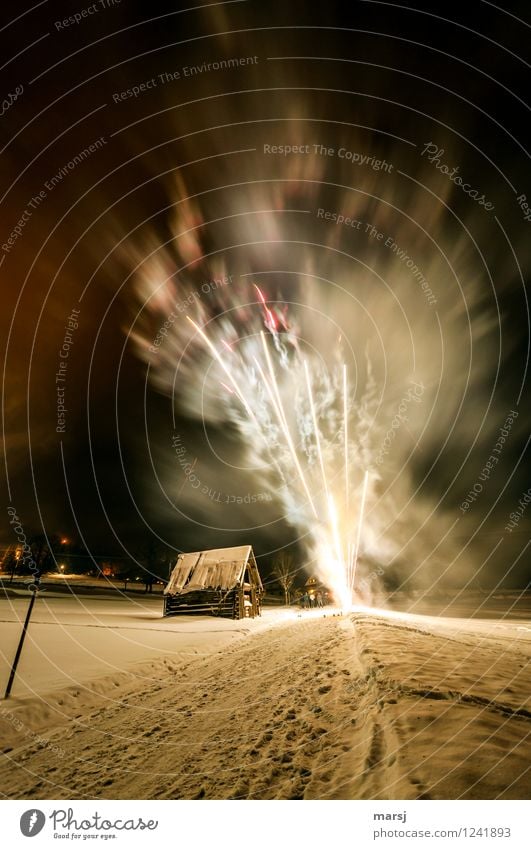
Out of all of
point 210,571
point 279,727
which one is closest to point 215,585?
point 210,571

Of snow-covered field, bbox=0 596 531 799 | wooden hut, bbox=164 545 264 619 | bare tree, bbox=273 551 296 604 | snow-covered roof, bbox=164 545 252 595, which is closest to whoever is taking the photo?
snow-covered field, bbox=0 596 531 799

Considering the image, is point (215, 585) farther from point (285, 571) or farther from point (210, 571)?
point (285, 571)

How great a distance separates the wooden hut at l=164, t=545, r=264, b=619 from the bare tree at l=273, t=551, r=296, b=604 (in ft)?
137

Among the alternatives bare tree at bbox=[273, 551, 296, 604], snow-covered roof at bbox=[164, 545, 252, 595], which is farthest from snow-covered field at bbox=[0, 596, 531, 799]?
bare tree at bbox=[273, 551, 296, 604]

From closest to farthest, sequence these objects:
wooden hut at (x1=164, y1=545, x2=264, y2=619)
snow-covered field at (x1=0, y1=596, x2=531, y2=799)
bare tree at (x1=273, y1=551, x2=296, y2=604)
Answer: snow-covered field at (x1=0, y1=596, x2=531, y2=799)
wooden hut at (x1=164, y1=545, x2=264, y2=619)
bare tree at (x1=273, y1=551, x2=296, y2=604)

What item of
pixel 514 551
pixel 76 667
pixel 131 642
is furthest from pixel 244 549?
pixel 514 551

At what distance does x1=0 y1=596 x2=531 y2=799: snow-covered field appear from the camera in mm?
3760

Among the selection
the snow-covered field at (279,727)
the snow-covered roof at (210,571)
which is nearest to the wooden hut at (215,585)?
the snow-covered roof at (210,571)

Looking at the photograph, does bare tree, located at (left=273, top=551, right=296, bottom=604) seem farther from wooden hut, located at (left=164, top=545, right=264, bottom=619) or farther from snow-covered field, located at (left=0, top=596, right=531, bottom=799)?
snow-covered field, located at (left=0, top=596, right=531, bottom=799)

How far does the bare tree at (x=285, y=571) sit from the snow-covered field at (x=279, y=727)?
2540 inches

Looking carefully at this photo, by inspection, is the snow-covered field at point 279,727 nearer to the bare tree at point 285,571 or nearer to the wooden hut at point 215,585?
the wooden hut at point 215,585

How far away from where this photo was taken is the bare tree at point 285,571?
69312 millimetres

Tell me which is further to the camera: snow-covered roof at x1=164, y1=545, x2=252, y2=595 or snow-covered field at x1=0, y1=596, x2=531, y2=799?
snow-covered roof at x1=164, y1=545, x2=252, y2=595
